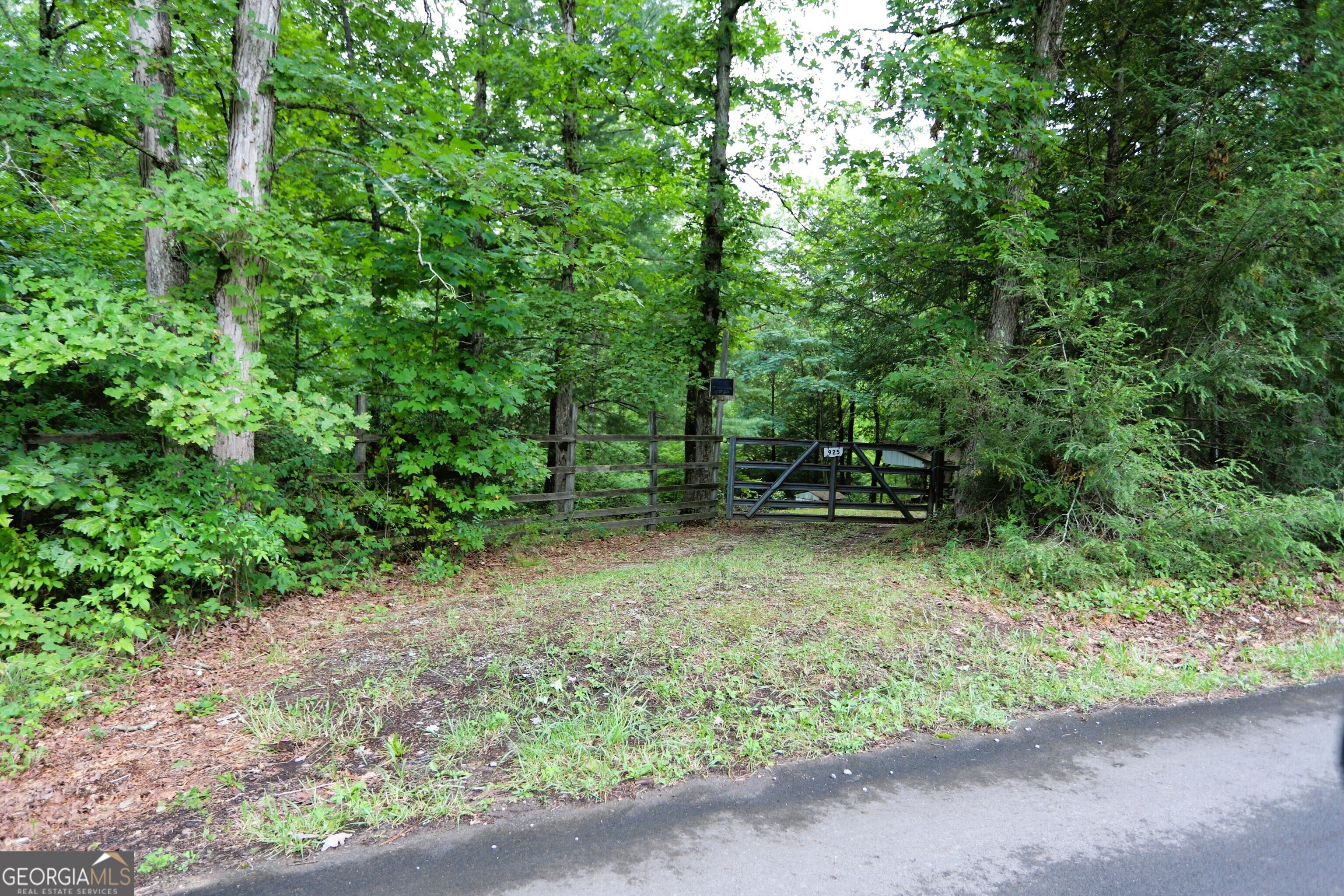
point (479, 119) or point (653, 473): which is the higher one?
point (479, 119)

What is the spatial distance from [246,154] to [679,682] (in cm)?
561

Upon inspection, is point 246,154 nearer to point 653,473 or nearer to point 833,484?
point 653,473

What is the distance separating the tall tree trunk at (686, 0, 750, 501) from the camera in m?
11.7

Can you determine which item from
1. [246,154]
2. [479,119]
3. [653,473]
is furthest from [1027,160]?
[246,154]

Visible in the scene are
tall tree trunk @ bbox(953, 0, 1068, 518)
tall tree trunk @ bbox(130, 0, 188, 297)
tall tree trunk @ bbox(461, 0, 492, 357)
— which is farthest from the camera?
tall tree trunk @ bbox(953, 0, 1068, 518)

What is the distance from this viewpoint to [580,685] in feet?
14.1

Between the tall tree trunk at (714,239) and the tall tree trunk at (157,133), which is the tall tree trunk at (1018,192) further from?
the tall tree trunk at (157,133)

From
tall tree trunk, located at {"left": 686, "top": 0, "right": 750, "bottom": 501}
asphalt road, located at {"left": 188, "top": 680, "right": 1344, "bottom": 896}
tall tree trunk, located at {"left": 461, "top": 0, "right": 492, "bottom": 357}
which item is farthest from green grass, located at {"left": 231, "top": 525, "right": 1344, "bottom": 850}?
tall tree trunk, located at {"left": 686, "top": 0, "right": 750, "bottom": 501}

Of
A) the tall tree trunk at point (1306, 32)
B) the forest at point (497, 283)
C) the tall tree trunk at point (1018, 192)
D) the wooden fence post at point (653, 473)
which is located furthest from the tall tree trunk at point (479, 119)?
the tall tree trunk at point (1306, 32)

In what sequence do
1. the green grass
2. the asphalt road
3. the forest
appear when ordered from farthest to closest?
1. the forest
2. the green grass
3. the asphalt road

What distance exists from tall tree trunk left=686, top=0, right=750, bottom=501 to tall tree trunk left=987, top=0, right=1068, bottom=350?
192 inches

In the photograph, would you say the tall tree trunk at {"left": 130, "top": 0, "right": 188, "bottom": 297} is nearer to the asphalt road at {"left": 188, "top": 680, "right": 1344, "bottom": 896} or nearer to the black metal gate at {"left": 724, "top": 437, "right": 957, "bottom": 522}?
the asphalt road at {"left": 188, "top": 680, "right": 1344, "bottom": 896}

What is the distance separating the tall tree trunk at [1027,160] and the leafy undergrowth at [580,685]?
3.09 meters

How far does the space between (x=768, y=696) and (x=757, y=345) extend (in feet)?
52.0
